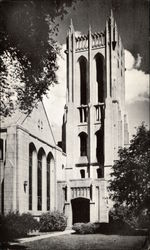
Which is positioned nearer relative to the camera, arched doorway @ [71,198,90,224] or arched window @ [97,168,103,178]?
arched doorway @ [71,198,90,224]

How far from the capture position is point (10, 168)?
80.8 ft

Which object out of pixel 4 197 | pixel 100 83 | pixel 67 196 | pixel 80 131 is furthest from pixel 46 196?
pixel 100 83

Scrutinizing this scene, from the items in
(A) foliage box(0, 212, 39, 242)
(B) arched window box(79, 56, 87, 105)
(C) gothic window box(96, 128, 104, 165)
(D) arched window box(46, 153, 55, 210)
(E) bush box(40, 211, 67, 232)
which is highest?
(B) arched window box(79, 56, 87, 105)

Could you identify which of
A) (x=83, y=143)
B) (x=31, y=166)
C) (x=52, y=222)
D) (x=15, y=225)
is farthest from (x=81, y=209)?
(x=15, y=225)

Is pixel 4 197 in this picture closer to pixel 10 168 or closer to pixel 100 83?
pixel 10 168

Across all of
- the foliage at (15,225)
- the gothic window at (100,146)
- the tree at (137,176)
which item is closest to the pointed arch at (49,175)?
the gothic window at (100,146)

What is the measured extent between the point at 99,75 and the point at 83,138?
285 inches

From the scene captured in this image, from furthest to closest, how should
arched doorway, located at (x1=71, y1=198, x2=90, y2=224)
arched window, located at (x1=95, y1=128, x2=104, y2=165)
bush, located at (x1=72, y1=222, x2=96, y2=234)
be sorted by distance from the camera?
arched window, located at (x1=95, y1=128, x2=104, y2=165)
arched doorway, located at (x1=71, y1=198, x2=90, y2=224)
bush, located at (x1=72, y1=222, x2=96, y2=234)

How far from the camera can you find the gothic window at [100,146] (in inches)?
1554

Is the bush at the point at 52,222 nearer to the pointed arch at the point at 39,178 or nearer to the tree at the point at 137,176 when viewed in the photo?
the pointed arch at the point at 39,178

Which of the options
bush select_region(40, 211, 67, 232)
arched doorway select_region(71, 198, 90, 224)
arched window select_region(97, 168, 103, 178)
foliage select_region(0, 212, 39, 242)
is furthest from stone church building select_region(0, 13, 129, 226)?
foliage select_region(0, 212, 39, 242)

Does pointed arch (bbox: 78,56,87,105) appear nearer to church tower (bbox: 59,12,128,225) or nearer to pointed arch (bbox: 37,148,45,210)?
church tower (bbox: 59,12,128,225)

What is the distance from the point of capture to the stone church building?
96.3 feet

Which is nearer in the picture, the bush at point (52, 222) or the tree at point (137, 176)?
the tree at point (137, 176)
